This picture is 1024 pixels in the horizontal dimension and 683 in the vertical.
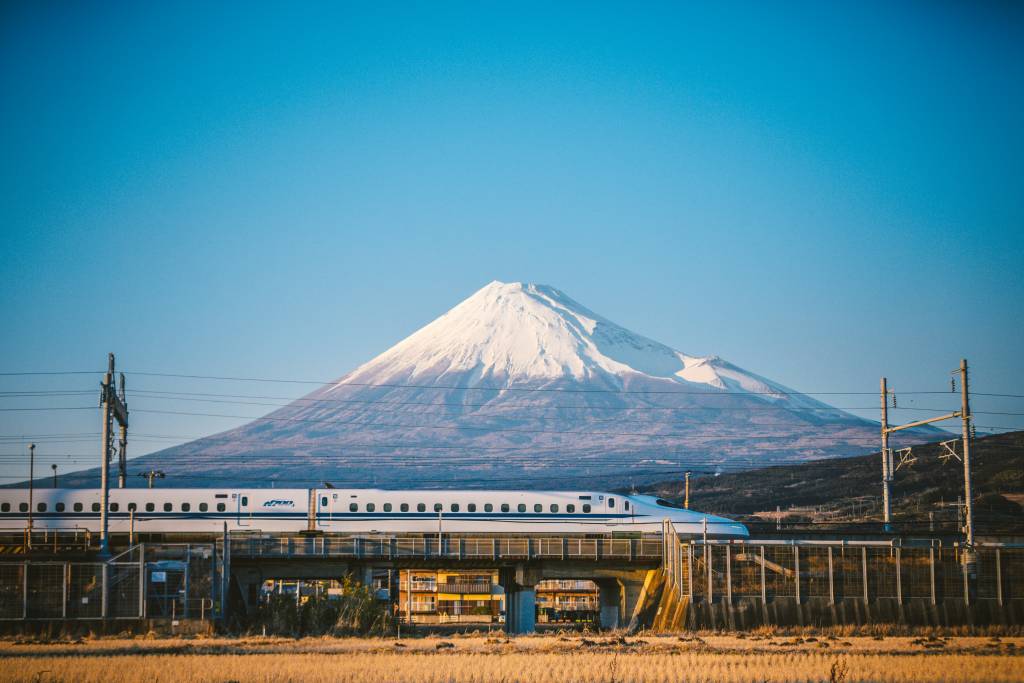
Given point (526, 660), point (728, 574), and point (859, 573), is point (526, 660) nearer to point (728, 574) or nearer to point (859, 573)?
point (728, 574)

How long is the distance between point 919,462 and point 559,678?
170m

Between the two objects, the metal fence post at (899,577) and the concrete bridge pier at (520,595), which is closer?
the metal fence post at (899,577)

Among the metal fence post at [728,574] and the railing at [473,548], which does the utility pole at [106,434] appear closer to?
the railing at [473,548]

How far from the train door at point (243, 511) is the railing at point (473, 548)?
31.9ft

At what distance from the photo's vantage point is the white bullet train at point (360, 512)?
71438 mm

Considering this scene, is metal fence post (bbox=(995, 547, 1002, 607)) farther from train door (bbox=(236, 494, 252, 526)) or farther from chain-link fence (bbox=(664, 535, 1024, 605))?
train door (bbox=(236, 494, 252, 526))

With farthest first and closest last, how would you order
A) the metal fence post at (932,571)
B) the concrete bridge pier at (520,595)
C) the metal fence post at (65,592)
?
the concrete bridge pier at (520,595), the metal fence post at (932,571), the metal fence post at (65,592)

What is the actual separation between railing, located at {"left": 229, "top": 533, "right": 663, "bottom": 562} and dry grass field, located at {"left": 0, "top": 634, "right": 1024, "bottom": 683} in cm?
1323

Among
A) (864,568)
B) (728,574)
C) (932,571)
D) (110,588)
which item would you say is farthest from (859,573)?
(110,588)

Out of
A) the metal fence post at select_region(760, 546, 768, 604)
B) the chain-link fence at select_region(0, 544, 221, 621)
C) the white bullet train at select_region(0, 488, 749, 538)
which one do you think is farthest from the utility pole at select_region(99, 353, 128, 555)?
the metal fence post at select_region(760, 546, 768, 604)

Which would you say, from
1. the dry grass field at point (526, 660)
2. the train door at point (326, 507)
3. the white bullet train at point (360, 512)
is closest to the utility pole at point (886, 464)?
the white bullet train at point (360, 512)

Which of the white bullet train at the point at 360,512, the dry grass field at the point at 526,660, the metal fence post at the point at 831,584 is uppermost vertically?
the white bullet train at the point at 360,512

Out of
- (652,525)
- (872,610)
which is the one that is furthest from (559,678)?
(652,525)

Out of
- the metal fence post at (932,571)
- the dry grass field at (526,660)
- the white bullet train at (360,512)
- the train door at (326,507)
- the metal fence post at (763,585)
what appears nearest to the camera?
the dry grass field at (526,660)
